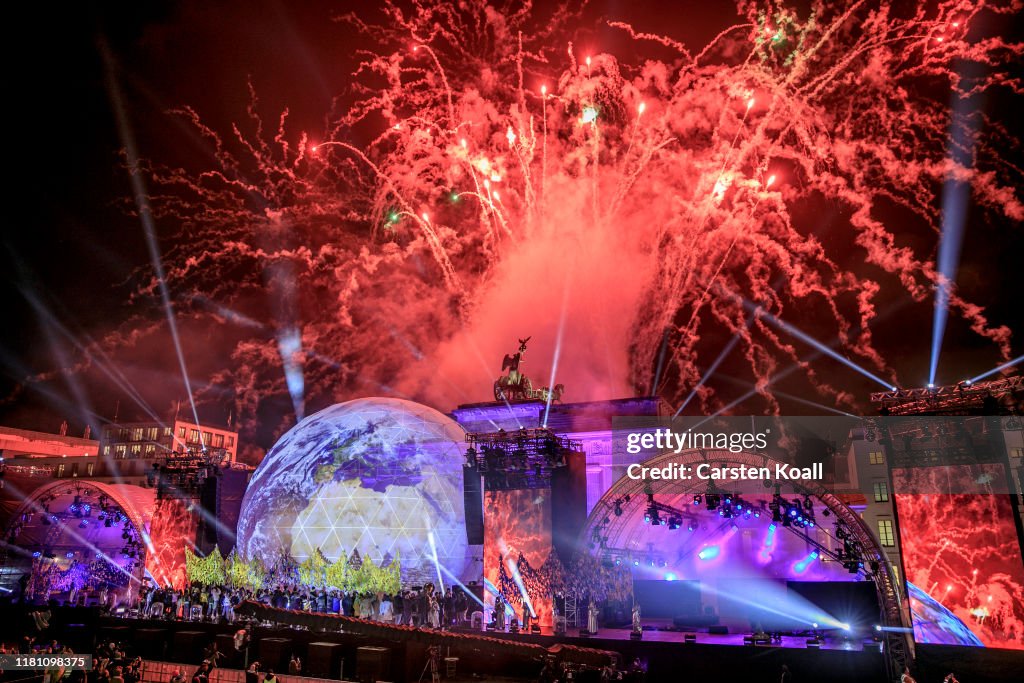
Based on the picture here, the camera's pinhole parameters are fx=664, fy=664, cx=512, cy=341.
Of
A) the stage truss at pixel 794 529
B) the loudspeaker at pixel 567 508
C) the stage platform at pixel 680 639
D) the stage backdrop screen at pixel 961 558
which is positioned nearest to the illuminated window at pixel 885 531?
the stage truss at pixel 794 529

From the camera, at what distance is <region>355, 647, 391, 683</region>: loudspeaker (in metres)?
16.0

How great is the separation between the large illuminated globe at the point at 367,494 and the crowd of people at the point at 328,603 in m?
2.83

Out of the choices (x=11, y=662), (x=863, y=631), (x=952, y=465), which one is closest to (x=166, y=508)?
(x=11, y=662)

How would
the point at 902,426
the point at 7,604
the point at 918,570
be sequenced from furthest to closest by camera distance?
the point at 7,604, the point at 902,426, the point at 918,570

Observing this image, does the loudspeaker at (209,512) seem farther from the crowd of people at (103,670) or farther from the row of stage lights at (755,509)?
the row of stage lights at (755,509)

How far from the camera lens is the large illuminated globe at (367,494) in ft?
93.6

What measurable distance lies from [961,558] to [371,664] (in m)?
16.9

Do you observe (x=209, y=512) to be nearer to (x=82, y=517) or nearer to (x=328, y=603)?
(x=82, y=517)

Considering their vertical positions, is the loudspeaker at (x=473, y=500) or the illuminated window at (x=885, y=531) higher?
the loudspeaker at (x=473, y=500)

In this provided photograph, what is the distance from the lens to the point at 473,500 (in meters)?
25.7

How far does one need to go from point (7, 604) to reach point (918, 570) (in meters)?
31.2

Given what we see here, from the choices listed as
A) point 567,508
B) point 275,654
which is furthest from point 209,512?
Result: point 567,508

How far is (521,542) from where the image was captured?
23.1m

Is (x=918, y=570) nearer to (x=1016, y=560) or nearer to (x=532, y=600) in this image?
(x=1016, y=560)
